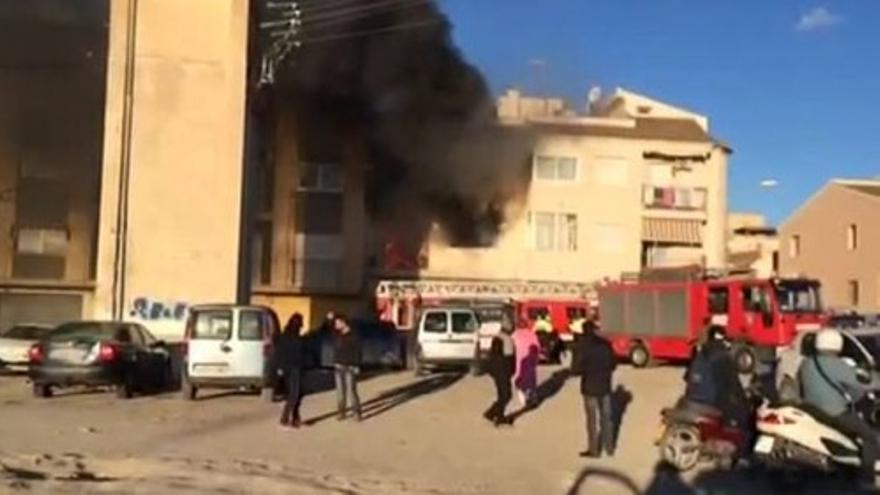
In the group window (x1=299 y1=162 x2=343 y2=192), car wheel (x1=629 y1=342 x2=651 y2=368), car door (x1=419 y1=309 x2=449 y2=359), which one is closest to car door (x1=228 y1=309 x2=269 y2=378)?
car door (x1=419 y1=309 x2=449 y2=359)

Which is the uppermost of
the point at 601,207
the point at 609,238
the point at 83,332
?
the point at 601,207

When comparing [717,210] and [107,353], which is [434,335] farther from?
[717,210]

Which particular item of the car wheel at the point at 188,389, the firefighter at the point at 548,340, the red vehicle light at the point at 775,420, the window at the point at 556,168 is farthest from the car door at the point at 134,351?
the window at the point at 556,168

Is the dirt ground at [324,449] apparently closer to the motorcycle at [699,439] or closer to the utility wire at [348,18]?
the motorcycle at [699,439]

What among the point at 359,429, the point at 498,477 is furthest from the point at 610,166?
the point at 498,477

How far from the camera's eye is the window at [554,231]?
59.6 m

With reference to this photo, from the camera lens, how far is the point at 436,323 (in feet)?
103

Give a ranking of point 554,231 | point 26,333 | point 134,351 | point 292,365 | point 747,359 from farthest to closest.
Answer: point 554,231, point 26,333, point 747,359, point 134,351, point 292,365

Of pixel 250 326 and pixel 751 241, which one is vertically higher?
pixel 751 241

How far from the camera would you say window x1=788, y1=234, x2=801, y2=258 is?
64.9 m

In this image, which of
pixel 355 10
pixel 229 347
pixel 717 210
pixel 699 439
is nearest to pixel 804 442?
pixel 699 439

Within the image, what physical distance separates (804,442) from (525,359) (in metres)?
8.31

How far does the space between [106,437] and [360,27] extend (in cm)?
3583

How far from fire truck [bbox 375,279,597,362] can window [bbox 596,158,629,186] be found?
1492 cm
